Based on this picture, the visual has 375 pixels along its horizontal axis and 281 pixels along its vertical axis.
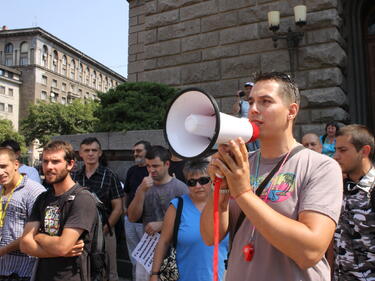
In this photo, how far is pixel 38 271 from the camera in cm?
314

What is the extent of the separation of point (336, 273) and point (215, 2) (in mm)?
7840

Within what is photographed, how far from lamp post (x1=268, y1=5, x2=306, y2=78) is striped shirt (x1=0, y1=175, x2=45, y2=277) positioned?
596 cm

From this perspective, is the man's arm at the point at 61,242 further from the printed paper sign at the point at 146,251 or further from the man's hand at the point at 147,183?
the man's hand at the point at 147,183

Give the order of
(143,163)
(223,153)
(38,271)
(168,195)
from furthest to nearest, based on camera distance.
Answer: (143,163), (168,195), (38,271), (223,153)

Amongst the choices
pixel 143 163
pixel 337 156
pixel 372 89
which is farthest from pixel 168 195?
pixel 372 89

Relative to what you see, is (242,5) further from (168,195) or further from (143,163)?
(168,195)

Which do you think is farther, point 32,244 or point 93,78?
point 93,78

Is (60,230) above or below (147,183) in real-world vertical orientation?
below

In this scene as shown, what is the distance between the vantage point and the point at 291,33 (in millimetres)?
8016

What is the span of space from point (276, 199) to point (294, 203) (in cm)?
8

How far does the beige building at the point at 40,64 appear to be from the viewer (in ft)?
217

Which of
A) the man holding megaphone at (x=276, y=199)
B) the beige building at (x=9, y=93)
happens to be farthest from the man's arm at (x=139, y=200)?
the beige building at (x=9, y=93)

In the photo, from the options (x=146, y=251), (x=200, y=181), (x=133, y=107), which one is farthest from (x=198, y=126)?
(x=133, y=107)

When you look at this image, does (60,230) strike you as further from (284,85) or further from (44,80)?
(44,80)
